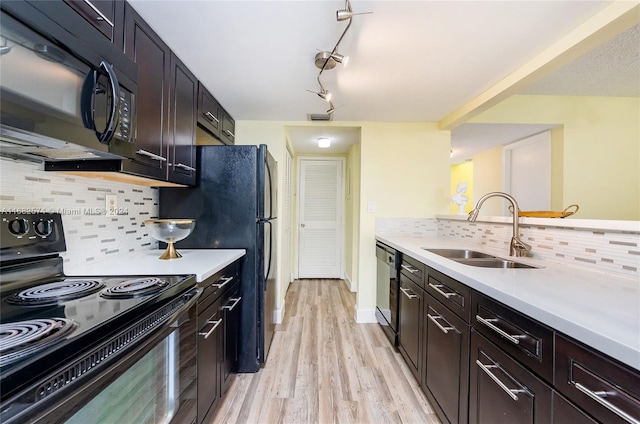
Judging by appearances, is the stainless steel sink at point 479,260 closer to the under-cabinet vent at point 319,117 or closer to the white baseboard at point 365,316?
the white baseboard at point 365,316

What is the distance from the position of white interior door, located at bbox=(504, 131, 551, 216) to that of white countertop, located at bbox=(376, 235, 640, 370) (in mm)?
2397

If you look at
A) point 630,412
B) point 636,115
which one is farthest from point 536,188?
point 630,412

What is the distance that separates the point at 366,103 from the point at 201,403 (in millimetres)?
2385

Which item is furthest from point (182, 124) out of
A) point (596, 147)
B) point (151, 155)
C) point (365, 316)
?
point (596, 147)

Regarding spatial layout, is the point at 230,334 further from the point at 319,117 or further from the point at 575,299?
the point at 319,117

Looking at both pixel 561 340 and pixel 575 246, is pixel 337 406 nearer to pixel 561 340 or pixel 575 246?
pixel 561 340

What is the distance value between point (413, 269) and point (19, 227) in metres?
2.03

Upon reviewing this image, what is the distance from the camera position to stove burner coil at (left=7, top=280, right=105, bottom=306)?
838mm

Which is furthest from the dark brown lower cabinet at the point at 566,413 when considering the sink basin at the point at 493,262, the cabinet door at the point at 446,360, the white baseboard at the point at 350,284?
the white baseboard at the point at 350,284

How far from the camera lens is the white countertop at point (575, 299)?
618mm

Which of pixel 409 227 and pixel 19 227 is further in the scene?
pixel 409 227

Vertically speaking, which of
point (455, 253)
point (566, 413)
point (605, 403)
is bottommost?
point (566, 413)

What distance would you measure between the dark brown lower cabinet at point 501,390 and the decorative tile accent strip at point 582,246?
71cm

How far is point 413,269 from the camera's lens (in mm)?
1843
